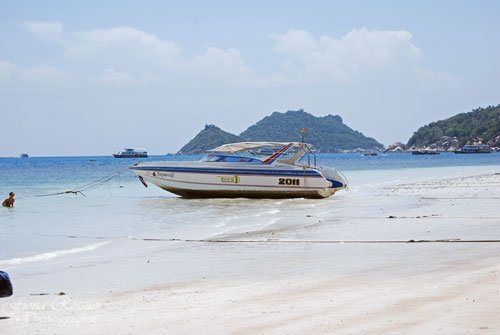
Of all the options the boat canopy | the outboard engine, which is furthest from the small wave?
the outboard engine

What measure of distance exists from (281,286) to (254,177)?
18.6m

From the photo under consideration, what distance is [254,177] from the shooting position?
88.7 ft

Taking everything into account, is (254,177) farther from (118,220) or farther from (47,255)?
(47,255)

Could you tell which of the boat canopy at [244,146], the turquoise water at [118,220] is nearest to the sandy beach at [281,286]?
the turquoise water at [118,220]

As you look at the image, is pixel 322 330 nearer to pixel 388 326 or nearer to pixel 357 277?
pixel 388 326

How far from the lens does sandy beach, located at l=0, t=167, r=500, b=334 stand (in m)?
6.53

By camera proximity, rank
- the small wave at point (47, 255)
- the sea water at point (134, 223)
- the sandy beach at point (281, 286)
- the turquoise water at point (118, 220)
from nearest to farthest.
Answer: the sandy beach at point (281, 286)
the small wave at point (47, 255)
the sea water at point (134, 223)
the turquoise water at point (118, 220)

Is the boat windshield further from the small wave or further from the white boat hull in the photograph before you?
the small wave

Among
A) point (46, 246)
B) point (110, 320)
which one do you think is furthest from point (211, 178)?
point (110, 320)

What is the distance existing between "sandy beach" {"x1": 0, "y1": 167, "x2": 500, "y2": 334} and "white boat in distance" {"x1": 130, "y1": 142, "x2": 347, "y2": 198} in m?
11.8

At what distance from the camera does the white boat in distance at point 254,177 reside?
2703 cm

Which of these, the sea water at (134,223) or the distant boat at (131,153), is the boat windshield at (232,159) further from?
the distant boat at (131,153)

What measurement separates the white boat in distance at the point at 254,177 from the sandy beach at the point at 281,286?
464 inches

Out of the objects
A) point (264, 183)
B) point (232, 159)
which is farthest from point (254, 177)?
point (232, 159)
